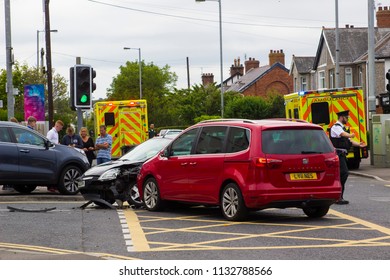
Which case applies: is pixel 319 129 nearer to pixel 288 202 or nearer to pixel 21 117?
pixel 288 202

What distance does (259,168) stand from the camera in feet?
47.6

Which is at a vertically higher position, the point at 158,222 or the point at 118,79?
the point at 118,79

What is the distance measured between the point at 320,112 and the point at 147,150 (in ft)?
42.9

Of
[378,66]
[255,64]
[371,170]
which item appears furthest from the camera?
[255,64]

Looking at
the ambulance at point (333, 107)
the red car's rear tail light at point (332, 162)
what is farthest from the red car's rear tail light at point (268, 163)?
the ambulance at point (333, 107)

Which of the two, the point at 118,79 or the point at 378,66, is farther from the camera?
the point at 118,79

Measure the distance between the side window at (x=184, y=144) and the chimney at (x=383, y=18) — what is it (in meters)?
55.2

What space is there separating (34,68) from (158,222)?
6862 cm

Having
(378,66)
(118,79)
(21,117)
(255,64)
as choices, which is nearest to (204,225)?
(21,117)

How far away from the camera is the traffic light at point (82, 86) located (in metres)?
20.7

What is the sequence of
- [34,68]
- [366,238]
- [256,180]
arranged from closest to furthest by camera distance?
[366,238]
[256,180]
[34,68]

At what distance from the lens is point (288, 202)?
579 inches

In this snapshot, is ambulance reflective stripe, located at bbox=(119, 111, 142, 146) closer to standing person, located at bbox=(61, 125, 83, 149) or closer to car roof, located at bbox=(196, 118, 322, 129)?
standing person, located at bbox=(61, 125, 83, 149)

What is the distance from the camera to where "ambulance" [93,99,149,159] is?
124ft
